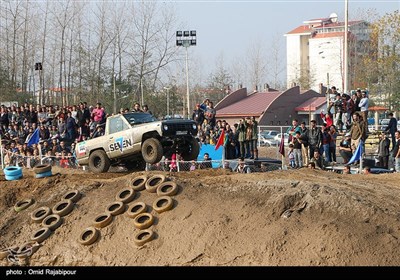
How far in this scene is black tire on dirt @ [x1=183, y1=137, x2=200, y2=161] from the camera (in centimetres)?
1938

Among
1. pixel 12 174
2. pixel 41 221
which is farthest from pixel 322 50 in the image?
pixel 41 221

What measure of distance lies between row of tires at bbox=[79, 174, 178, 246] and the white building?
162 feet

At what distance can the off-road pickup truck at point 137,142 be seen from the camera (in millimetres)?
18375

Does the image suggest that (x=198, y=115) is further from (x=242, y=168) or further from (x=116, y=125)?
(x=116, y=125)

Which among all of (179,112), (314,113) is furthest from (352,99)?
(179,112)

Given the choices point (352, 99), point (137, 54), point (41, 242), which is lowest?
Result: point (41, 242)

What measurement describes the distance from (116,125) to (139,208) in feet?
18.4

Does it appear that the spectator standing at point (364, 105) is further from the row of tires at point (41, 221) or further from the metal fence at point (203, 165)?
the row of tires at point (41, 221)

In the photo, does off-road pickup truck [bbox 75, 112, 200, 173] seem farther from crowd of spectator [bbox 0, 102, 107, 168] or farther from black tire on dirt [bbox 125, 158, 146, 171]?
crowd of spectator [bbox 0, 102, 107, 168]
